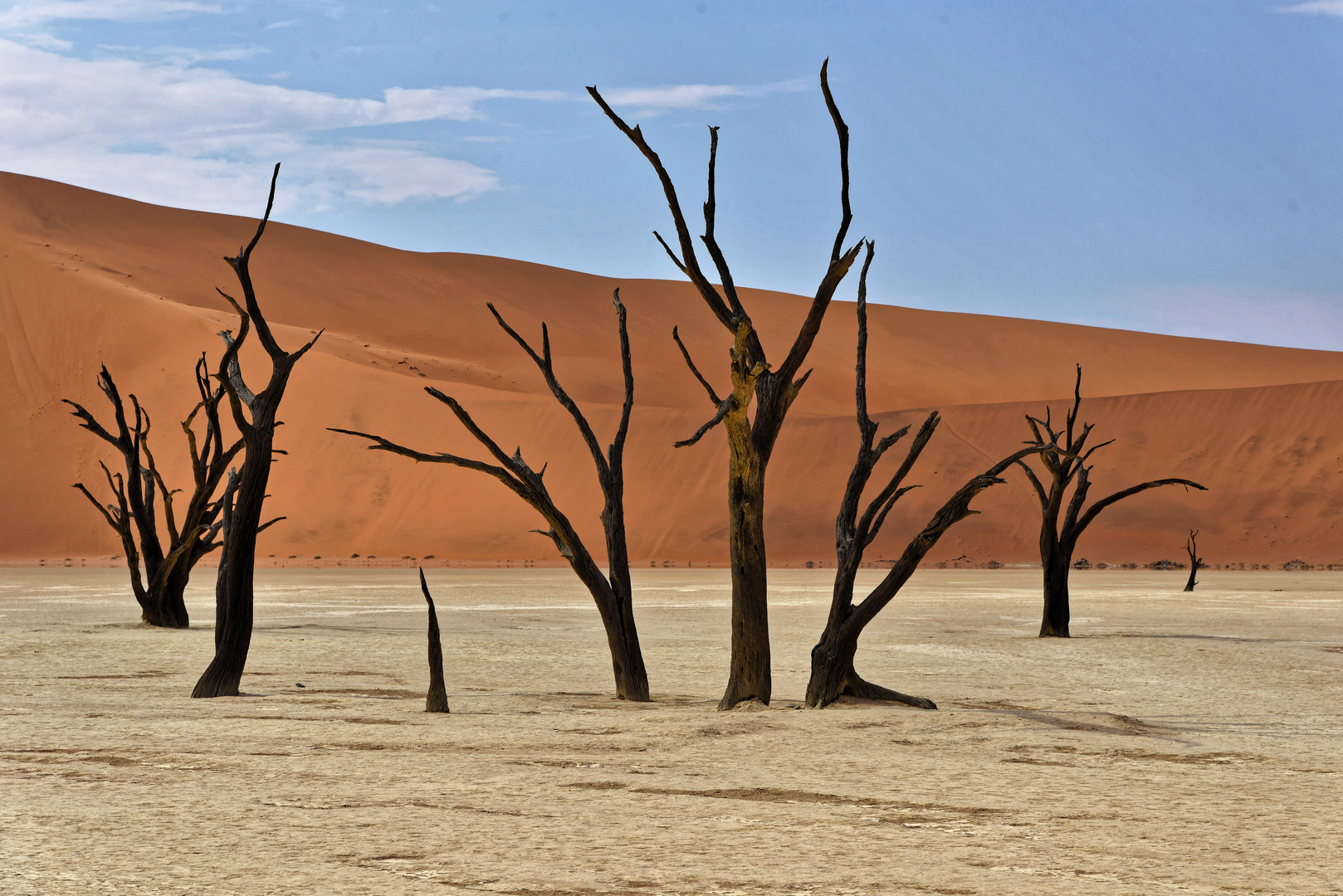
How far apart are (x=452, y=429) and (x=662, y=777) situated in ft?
172

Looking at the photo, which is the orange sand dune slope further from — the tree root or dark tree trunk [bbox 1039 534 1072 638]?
the tree root

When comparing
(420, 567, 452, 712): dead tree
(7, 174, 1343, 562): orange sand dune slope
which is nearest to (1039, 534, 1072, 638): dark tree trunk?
(420, 567, 452, 712): dead tree

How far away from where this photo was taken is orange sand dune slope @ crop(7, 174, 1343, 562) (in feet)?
174

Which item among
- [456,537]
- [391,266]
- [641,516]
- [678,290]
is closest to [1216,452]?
[641,516]

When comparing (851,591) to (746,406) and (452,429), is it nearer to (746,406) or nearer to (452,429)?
(746,406)

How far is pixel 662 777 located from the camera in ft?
20.9

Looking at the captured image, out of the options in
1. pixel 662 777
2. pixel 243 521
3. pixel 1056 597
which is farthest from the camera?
pixel 1056 597

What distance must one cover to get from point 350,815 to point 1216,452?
65.6 m

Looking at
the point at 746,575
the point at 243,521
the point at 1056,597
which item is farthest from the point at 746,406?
the point at 1056,597

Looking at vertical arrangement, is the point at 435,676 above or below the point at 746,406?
below

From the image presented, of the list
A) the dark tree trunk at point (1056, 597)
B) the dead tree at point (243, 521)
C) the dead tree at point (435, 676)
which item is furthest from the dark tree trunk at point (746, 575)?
the dark tree trunk at point (1056, 597)

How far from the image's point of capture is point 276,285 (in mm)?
80125

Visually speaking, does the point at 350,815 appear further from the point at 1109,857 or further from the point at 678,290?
the point at 678,290

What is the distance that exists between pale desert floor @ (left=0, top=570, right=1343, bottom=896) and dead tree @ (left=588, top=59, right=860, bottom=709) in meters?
→ 0.50
